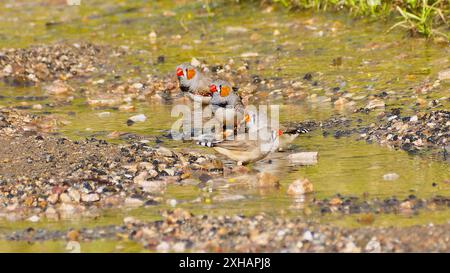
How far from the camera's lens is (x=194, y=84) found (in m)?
11.8

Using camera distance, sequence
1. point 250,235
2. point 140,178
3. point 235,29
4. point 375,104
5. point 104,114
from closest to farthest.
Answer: point 250,235, point 140,178, point 375,104, point 104,114, point 235,29

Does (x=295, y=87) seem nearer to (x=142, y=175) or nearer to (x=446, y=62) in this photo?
Answer: (x=446, y=62)

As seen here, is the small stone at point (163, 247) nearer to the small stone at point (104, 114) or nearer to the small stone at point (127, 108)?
the small stone at point (104, 114)

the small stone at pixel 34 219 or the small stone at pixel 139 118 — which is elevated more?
the small stone at pixel 34 219

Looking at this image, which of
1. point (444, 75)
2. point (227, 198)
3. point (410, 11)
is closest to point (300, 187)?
point (227, 198)

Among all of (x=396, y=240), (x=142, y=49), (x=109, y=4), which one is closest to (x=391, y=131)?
(x=396, y=240)

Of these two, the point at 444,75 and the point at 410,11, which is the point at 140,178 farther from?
the point at 410,11

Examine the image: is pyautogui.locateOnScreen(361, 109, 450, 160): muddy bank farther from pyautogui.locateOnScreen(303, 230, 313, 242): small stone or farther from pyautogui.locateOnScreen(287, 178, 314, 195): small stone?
pyautogui.locateOnScreen(303, 230, 313, 242): small stone

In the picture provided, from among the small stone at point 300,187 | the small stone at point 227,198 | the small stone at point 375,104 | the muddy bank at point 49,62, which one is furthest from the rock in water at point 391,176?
the muddy bank at point 49,62

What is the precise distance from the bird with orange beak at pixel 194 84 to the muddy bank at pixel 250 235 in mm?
4425

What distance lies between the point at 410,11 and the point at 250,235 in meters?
6.80

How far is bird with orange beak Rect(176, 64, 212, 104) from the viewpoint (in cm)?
1190

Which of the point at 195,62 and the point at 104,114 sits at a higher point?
the point at 195,62

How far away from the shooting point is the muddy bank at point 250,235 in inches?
265
